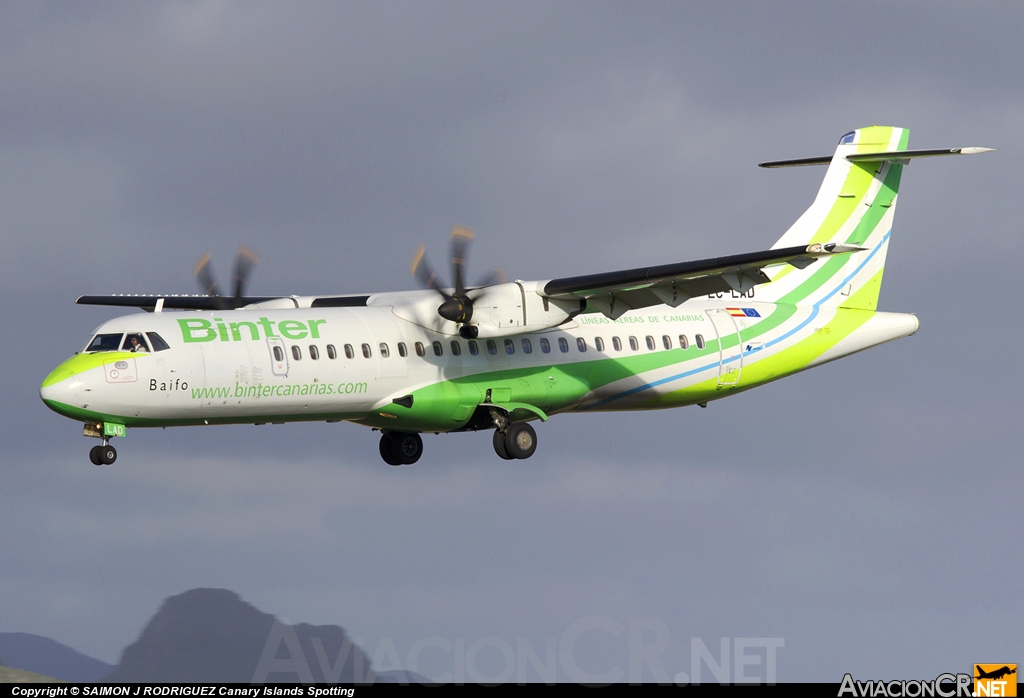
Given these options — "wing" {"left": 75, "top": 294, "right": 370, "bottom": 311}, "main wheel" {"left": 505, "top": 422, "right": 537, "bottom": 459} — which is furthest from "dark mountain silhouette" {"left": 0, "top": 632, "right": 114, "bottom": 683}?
"main wheel" {"left": 505, "top": 422, "right": 537, "bottom": 459}

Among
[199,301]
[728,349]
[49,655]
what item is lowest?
[49,655]

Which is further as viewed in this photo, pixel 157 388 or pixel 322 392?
pixel 322 392

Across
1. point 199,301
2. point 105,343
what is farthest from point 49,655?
point 105,343

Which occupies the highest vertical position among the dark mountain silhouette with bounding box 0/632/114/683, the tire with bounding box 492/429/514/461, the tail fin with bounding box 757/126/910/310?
the tail fin with bounding box 757/126/910/310

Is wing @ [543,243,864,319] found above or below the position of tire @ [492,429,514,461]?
above

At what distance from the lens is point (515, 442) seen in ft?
85.4

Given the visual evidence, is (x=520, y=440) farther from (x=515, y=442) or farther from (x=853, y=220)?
(x=853, y=220)

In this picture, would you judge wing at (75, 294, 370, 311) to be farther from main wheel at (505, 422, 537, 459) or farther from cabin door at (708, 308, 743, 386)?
cabin door at (708, 308, 743, 386)

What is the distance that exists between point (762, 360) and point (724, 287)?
171 inches

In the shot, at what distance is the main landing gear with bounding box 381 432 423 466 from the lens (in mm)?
27469

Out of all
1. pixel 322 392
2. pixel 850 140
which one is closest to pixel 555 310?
pixel 322 392

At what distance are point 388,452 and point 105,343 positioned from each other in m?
6.95

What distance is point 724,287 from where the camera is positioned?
979 inches

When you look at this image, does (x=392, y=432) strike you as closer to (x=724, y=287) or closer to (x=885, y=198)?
(x=724, y=287)
